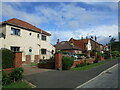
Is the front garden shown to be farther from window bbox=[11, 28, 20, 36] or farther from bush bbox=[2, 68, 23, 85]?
window bbox=[11, 28, 20, 36]

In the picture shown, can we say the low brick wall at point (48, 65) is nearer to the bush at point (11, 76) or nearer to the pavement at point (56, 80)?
the pavement at point (56, 80)

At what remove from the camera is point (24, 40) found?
20.0m

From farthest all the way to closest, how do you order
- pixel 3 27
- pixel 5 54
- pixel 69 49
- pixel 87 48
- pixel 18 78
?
pixel 87 48 < pixel 69 49 < pixel 3 27 < pixel 5 54 < pixel 18 78

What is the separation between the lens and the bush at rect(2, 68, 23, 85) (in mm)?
6711

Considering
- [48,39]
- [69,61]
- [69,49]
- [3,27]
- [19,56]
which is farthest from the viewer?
[69,49]

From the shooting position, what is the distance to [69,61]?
49.2 feet

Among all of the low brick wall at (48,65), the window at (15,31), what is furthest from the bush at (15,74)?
the window at (15,31)

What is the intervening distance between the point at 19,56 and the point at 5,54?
1.11 metres

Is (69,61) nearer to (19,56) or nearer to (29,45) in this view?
(19,56)

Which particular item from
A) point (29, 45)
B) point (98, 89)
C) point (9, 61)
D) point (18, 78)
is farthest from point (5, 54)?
point (29, 45)

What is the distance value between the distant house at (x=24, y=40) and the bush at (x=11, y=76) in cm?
1047

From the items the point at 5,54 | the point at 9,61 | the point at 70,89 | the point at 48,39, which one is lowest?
the point at 70,89

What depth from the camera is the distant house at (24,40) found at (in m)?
17.3

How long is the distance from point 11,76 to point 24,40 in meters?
13.4
